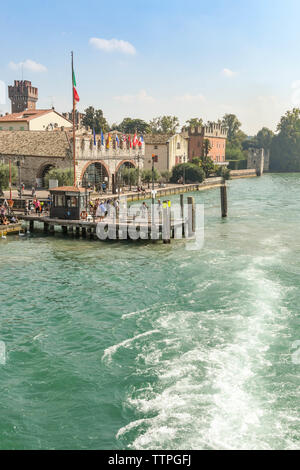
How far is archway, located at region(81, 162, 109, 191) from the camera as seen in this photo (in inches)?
2026

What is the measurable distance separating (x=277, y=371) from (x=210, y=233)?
20132 millimetres

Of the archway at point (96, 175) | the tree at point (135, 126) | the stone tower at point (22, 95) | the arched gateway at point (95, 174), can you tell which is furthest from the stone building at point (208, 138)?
the stone tower at point (22, 95)

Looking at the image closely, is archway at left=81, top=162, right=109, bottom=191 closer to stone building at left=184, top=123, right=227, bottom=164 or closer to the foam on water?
stone building at left=184, top=123, right=227, bottom=164

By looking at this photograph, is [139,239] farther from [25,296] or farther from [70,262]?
[25,296]

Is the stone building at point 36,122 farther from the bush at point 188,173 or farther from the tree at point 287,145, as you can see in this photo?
the tree at point 287,145

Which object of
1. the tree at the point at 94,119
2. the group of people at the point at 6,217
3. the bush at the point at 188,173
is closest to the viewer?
the group of people at the point at 6,217

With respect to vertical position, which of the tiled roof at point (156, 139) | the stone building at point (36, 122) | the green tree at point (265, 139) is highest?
the green tree at point (265, 139)

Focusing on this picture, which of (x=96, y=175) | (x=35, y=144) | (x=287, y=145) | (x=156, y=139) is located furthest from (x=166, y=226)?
(x=287, y=145)

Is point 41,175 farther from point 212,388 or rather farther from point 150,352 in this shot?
point 212,388

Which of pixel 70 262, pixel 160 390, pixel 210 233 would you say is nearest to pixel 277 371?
pixel 160 390

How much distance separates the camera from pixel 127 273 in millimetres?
22062

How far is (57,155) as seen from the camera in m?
49.6

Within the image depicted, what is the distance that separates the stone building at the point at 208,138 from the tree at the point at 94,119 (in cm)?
1847

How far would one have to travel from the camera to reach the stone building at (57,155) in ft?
162
